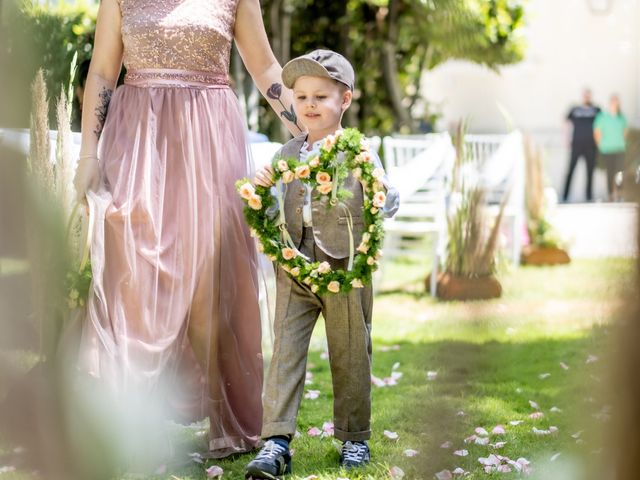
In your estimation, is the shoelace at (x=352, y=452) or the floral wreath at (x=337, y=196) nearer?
the floral wreath at (x=337, y=196)

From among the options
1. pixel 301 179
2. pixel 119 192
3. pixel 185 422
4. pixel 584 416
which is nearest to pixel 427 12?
pixel 584 416

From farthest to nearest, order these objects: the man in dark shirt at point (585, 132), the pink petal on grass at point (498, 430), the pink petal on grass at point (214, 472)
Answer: the pink petal on grass at point (498, 430) → the pink petal on grass at point (214, 472) → the man in dark shirt at point (585, 132)

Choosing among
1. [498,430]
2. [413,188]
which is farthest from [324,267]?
[413,188]

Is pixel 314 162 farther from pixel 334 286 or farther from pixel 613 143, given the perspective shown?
pixel 613 143

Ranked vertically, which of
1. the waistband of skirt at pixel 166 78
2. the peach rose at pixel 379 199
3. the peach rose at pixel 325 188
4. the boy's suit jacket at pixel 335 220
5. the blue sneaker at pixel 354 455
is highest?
the waistband of skirt at pixel 166 78

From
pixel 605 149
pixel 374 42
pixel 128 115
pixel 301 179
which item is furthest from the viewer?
pixel 374 42

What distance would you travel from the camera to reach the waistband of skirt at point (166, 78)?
8.29 feet

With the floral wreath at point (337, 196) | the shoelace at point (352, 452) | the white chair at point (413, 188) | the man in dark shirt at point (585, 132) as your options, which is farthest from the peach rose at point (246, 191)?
the white chair at point (413, 188)

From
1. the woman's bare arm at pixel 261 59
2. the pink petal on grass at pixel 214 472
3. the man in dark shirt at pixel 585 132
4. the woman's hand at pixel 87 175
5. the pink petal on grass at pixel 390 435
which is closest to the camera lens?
the man in dark shirt at pixel 585 132

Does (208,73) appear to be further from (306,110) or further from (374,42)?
(374,42)

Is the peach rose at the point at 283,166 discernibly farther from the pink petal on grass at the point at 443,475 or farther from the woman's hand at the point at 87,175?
the pink petal on grass at the point at 443,475

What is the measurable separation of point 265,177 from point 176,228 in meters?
0.31

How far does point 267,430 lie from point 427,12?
80.1 inches

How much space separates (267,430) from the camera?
8.11 feet
